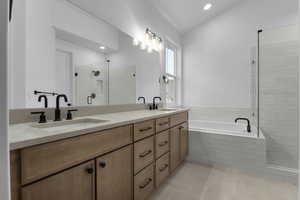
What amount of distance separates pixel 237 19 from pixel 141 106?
272 cm

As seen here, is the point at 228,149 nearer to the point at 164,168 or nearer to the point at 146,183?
the point at 164,168

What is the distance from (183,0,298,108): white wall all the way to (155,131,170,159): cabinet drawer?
2.07m

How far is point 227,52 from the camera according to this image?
3375 millimetres

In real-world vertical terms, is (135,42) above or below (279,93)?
above

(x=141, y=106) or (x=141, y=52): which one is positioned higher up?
(x=141, y=52)

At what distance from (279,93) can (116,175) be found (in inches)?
107

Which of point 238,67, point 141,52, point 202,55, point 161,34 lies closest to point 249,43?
point 238,67

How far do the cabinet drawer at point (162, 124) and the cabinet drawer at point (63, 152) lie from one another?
1.97ft

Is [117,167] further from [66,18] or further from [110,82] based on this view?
[66,18]

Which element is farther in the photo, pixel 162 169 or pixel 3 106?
pixel 162 169

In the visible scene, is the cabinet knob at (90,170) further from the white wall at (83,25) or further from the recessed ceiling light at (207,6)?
the recessed ceiling light at (207,6)

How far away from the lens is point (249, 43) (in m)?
3.17

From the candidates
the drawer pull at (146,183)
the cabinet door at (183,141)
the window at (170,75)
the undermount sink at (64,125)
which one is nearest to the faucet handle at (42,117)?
the undermount sink at (64,125)

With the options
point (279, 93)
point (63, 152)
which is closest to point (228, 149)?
point (279, 93)
